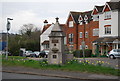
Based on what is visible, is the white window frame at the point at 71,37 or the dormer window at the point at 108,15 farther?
the white window frame at the point at 71,37

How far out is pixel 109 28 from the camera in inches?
1582

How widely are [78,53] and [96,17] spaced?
8352mm

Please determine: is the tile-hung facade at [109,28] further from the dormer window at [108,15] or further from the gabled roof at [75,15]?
the gabled roof at [75,15]

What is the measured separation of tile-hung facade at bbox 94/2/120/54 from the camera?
38.5 meters

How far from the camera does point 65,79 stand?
1288cm

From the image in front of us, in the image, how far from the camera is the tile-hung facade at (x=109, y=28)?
38.5m

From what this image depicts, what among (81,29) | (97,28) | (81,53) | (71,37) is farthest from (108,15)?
(71,37)

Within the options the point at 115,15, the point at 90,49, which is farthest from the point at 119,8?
the point at 90,49

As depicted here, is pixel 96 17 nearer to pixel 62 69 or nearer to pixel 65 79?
pixel 62 69

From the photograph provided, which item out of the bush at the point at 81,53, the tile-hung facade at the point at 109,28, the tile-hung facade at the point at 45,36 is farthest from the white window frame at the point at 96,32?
the tile-hung facade at the point at 45,36

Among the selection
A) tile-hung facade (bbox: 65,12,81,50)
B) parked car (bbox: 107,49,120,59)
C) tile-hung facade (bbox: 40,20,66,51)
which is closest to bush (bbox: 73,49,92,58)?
tile-hung facade (bbox: 65,12,81,50)

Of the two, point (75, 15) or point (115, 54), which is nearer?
point (115, 54)

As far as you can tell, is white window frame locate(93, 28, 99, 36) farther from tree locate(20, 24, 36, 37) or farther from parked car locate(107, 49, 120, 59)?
tree locate(20, 24, 36, 37)

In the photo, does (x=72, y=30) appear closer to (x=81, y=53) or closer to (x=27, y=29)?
(x=81, y=53)
